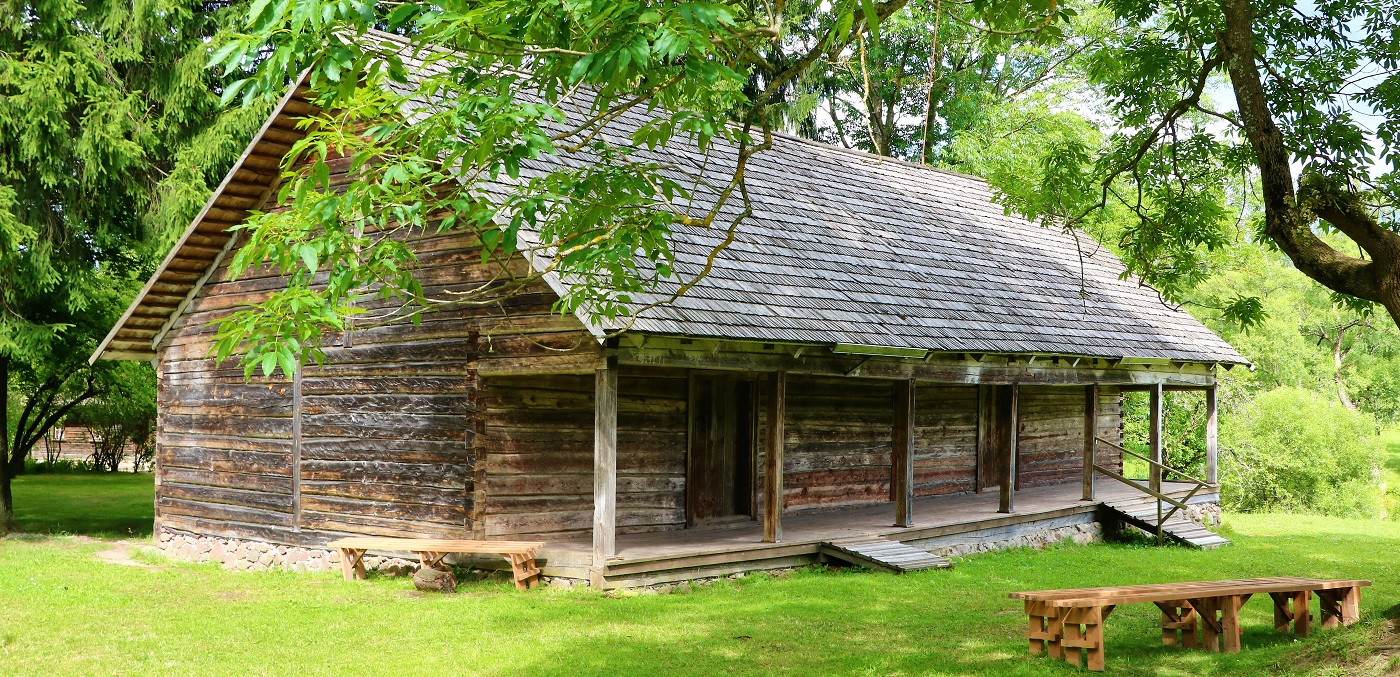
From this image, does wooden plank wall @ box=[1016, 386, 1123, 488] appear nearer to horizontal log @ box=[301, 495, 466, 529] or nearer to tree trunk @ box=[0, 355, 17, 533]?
horizontal log @ box=[301, 495, 466, 529]

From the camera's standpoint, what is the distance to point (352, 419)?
44.3 ft

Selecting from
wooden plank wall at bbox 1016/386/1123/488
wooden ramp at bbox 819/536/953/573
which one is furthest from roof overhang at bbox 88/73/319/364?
wooden plank wall at bbox 1016/386/1123/488

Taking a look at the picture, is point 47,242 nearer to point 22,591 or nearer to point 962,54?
point 22,591

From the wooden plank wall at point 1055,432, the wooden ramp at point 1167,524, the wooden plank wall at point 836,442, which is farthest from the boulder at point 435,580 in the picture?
the wooden plank wall at point 1055,432

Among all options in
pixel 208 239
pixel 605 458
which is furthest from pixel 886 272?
pixel 208 239

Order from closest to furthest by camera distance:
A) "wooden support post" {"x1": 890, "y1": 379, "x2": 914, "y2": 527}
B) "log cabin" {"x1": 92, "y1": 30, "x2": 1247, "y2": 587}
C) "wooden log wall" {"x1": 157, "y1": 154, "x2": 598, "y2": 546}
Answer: "log cabin" {"x1": 92, "y1": 30, "x2": 1247, "y2": 587} → "wooden log wall" {"x1": 157, "y1": 154, "x2": 598, "y2": 546} → "wooden support post" {"x1": 890, "y1": 379, "x2": 914, "y2": 527}

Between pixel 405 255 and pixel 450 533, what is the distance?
560cm

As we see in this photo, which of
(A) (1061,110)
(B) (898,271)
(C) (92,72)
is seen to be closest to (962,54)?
(A) (1061,110)

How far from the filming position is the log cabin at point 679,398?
39.4 feet

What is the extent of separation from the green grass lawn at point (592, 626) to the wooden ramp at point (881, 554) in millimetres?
191

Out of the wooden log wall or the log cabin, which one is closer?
the log cabin

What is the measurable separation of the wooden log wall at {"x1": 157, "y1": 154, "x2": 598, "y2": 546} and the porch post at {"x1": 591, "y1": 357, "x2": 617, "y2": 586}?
13.1 inches

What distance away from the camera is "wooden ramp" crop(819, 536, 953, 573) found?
42.4ft

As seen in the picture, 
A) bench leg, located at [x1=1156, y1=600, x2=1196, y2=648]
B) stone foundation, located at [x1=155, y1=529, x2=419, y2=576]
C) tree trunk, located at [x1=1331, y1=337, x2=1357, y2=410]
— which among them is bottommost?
stone foundation, located at [x1=155, y1=529, x2=419, y2=576]
